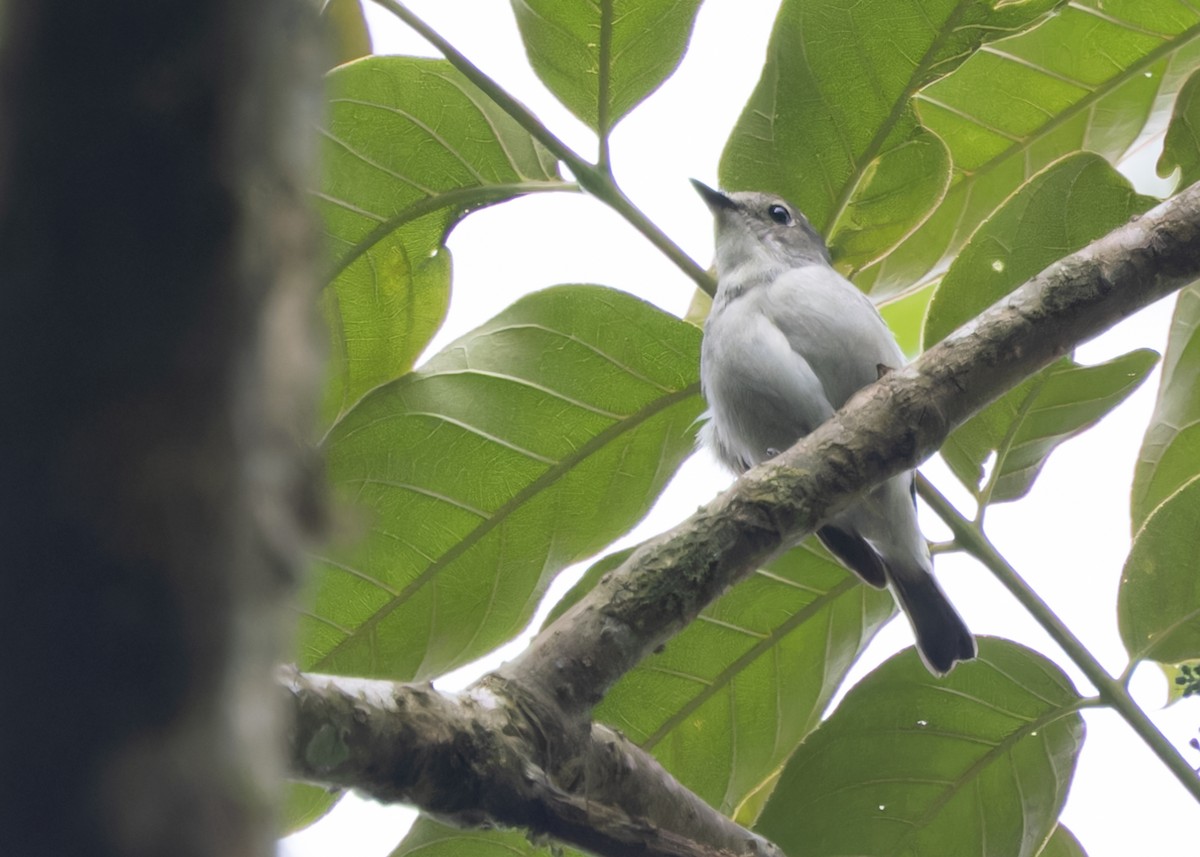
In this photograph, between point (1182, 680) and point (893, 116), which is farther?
point (893, 116)

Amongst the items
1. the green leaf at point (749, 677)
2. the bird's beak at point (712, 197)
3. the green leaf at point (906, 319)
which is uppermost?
the bird's beak at point (712, 197)

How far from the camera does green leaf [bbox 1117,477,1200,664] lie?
2539mm

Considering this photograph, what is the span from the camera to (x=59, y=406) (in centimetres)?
45

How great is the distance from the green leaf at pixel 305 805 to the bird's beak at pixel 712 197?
8.32 feet

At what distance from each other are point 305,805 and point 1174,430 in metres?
2.30

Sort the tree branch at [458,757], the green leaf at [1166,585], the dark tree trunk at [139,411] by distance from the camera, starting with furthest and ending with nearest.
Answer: the green leaf at [1166,585], the tree branch at [458,757], the dark tree trunk at [139,411]

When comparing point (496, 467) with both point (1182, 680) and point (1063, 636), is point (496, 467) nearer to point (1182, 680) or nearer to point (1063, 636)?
point (1063, 636)

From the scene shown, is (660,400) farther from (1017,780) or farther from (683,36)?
(1017,780)

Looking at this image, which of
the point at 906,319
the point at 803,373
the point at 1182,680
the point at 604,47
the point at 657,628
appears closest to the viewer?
the point at 657,628

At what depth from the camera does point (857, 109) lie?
283cm

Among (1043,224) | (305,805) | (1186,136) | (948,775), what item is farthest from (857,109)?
(305,805)

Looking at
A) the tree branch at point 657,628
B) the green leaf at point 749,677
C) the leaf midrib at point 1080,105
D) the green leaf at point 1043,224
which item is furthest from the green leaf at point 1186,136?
the green leaf at point 749,677

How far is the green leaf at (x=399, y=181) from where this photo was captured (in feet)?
8.94

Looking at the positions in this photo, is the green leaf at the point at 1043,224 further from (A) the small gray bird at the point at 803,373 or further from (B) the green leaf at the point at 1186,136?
(A) the small gray bird at the point at 803,373
